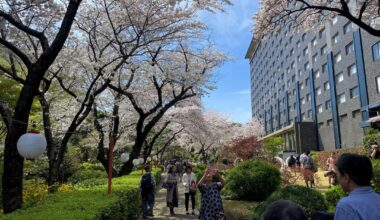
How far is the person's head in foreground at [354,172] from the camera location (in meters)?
2.20

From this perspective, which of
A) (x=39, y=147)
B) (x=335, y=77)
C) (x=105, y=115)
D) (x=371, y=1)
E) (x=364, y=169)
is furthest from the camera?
(x=335, y=77)

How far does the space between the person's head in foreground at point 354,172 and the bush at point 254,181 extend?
930 cm

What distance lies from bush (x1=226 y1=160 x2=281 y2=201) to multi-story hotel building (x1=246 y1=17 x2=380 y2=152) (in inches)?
412

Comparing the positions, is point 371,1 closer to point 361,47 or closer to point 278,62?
point 361,47

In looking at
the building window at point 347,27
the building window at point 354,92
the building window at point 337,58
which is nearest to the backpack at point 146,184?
the building window at point 354,92

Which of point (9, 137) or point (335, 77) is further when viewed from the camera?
point (335, 77)

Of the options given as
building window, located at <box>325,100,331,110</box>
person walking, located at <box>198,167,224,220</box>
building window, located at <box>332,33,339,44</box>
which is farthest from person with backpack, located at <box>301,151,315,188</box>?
building window, located at <box>325,100,331,110</box>

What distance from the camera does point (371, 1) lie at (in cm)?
934

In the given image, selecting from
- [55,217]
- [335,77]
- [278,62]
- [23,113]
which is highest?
[278,62]

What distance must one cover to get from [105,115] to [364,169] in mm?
18089

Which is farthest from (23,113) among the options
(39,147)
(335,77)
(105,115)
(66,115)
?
(335,77)

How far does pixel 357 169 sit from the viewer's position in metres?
2.21

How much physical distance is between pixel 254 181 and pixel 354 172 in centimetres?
937

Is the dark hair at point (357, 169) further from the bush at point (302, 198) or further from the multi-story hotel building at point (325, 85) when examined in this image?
the multi-story hotel building at point (325, 85)
